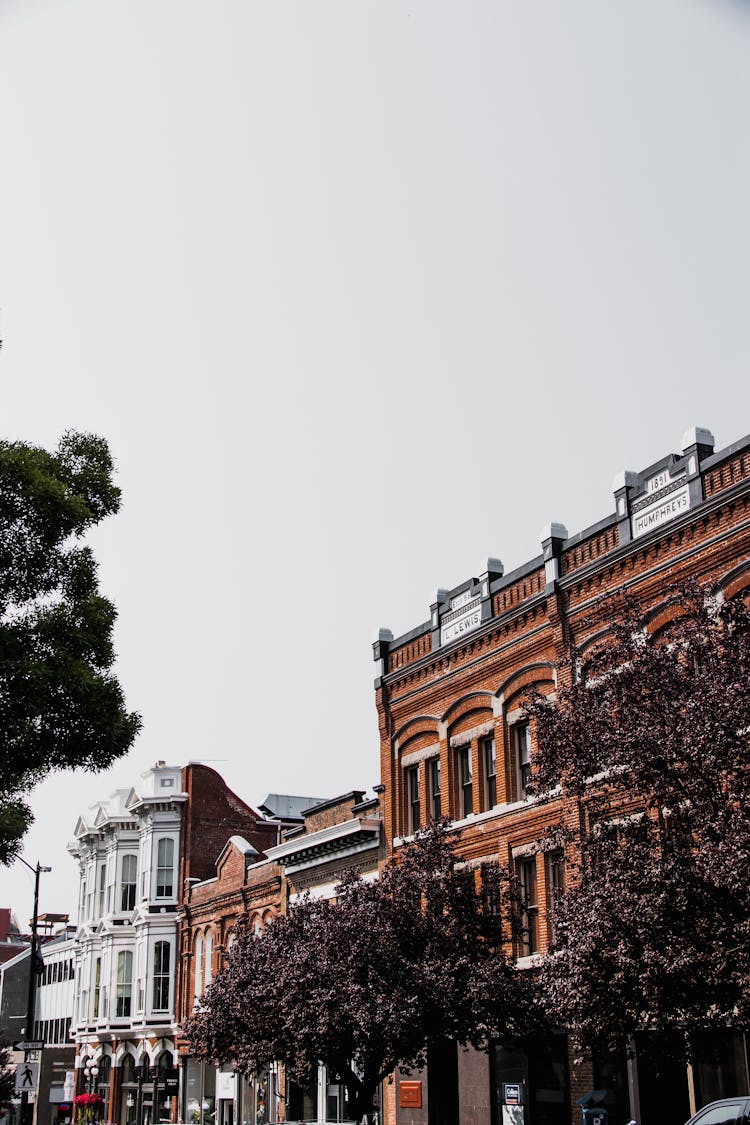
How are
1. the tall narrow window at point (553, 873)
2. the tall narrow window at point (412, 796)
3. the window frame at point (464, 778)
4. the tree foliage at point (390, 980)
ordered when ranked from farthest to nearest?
the tall narrow window at point (412, 796) → the window frame at point (464, 778) → the tall narrow window at point (553, 873) → the tree foliage at point (390, 980)

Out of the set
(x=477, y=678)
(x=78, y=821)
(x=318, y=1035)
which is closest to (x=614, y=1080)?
(x=318, y=1035)

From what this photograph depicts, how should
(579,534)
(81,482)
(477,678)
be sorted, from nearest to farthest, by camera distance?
(81,482) < (579,534) < (477,678)

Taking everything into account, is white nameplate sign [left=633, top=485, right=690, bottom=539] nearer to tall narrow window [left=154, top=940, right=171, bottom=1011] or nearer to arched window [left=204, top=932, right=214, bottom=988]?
arched window [left=204, top=932, right=214, bottom=988]

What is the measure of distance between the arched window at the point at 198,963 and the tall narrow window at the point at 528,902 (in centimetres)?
2532

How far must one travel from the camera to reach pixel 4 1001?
95062 mm

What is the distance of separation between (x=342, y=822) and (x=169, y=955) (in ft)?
67.5

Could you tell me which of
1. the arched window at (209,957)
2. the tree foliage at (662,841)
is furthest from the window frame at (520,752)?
the arched window at (209,957)

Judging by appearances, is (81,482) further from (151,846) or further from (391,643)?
(151,846)

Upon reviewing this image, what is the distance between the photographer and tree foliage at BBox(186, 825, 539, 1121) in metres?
24.6

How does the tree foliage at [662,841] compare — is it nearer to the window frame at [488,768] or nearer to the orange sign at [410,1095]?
the window frame at [488,768]

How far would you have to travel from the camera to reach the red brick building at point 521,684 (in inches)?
981

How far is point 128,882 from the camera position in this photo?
2345 inches

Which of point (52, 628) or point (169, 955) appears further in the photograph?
point (169, 955)

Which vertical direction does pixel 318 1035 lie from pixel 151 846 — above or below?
below
